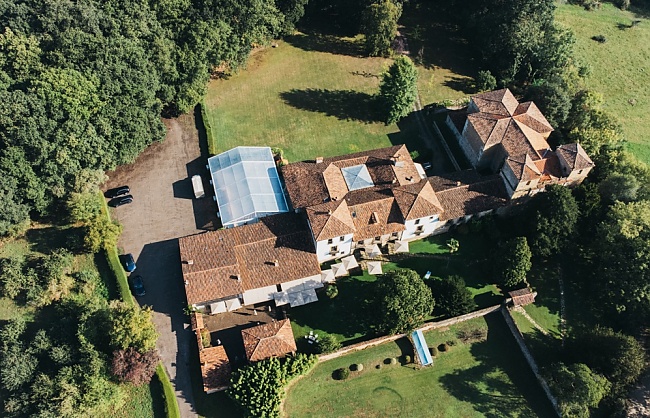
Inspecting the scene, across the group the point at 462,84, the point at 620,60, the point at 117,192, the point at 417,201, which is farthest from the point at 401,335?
the point at 620,60

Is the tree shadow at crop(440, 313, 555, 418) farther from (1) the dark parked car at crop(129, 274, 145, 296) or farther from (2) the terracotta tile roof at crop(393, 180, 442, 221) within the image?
(1) the dark parked car at crop(129, 274, 145, 296)

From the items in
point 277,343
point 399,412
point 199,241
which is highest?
point 199,241

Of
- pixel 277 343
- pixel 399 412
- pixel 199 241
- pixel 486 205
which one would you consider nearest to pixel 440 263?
pixel 486 205

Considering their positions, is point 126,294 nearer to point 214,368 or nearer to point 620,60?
point 214,368

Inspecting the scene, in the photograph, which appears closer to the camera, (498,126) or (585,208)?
(585,208)

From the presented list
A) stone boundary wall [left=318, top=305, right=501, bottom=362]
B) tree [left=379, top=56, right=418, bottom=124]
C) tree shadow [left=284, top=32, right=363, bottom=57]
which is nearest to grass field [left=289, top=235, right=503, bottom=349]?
stone boundary wall [left=318, top=305, right=501, bottom=362]

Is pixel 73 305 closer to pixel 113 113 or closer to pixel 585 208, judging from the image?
pixel 113 113

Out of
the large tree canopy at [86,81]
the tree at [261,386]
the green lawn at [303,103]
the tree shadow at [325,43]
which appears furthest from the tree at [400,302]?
the tree shadow at [325,43]
